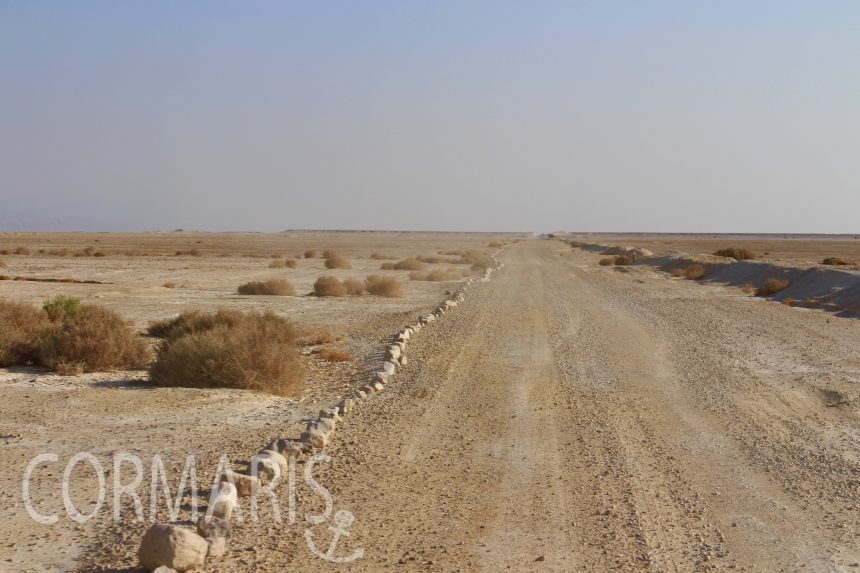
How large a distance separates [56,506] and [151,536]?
78.3 inches

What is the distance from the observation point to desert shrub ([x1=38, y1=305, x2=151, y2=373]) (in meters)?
14.3

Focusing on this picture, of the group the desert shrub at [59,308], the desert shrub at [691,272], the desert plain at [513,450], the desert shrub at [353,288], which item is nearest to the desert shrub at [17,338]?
the desert plain at [513,450]

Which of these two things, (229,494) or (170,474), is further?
(170,474)

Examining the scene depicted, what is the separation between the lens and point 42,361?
14.6m

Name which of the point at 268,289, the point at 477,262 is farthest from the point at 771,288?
the point at 477,262

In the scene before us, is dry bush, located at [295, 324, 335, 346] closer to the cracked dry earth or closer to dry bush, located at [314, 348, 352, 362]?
dry bush, located at [314, 348, 352, 362]

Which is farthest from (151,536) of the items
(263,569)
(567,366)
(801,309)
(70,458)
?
(801,309)

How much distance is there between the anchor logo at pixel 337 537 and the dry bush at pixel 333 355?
30.6 feet

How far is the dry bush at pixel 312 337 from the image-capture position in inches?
747

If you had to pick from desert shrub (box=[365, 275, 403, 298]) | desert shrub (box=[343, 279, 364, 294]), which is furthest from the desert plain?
desert shrub (box=[343, 279, 364, 294])

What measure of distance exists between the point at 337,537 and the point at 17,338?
402 inches

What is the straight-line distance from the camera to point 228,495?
7.37 metres

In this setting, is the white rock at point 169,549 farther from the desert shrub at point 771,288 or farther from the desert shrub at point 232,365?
the desert shrub at point 771,288

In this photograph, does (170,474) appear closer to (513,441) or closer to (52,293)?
(513,441)
